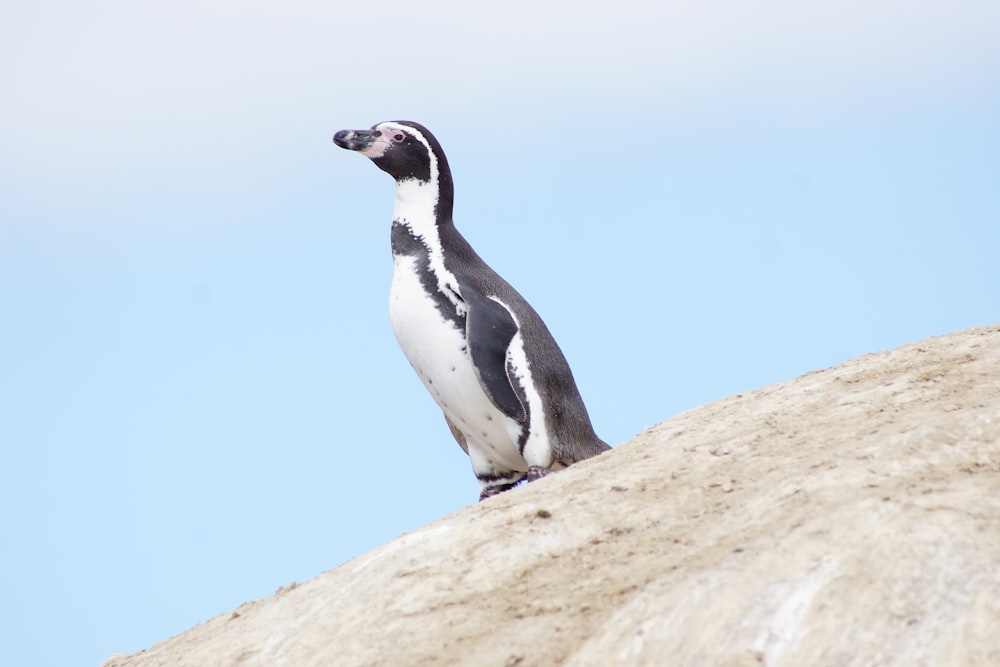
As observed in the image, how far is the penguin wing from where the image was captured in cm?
856

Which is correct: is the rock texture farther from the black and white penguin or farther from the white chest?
the white chest

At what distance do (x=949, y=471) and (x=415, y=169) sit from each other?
478 cm

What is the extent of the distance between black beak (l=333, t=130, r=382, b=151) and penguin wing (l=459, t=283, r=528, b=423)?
1.57 m

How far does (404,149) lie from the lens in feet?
30.8

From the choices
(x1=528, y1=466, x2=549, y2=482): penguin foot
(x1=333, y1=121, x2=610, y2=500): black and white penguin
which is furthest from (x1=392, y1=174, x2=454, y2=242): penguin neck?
(x1=528, y1=466, x2=549, y2=482): penguin foot

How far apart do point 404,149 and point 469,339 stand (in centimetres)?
157

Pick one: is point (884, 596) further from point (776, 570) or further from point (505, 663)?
point (505, 663)

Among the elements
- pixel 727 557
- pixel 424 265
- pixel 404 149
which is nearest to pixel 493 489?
pixel 424 265

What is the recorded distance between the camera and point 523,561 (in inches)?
237

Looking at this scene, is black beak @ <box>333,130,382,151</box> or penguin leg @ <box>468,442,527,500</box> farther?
black beak @ <box>333,130,382,151</box>

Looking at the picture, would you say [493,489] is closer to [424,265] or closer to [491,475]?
[491,475]

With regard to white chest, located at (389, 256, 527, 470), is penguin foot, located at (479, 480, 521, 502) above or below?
below

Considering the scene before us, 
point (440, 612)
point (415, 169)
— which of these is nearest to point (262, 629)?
point (440, 612)

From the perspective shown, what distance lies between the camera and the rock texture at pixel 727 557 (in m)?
4.81
